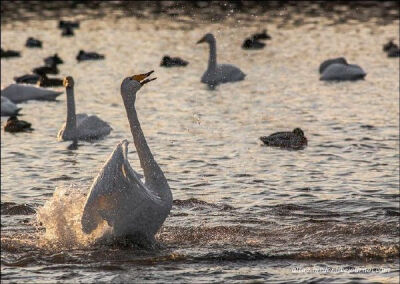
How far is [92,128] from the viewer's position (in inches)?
873

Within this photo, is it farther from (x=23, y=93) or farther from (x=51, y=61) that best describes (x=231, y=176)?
(x=51, y=61)

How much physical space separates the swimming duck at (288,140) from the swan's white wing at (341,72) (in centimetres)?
923

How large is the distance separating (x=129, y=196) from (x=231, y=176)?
5783mm

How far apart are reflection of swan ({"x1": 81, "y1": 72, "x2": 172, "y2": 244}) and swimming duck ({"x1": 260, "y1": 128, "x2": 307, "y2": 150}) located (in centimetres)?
719

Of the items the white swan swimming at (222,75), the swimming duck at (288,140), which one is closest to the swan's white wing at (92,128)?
the swimming duck at (288,140)

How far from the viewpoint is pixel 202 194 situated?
16.7m

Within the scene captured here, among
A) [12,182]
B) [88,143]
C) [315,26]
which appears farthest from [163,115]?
[315,26]

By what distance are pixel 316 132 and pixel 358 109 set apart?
299 cm

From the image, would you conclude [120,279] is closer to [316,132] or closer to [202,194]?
[202,194]

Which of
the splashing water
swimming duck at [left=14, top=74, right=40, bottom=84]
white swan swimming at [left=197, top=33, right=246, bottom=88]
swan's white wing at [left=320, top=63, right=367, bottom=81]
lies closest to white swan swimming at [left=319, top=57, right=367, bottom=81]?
swan's white wing at [left=320, top=63, right=367, bottom=81]

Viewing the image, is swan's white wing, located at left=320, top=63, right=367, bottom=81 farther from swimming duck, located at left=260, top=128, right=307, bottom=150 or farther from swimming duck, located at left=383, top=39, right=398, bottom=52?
swimming duck, located at left=260, top=128, right=307, bottom=150

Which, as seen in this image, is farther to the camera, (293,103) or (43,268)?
(293,103)

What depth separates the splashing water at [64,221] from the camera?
1348cm

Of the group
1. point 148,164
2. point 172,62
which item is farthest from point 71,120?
point 172,62
